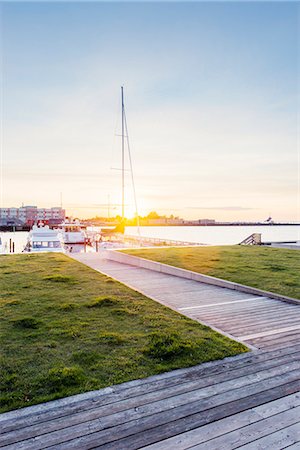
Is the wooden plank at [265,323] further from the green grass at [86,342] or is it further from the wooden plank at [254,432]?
the wooden plank at [254,432]

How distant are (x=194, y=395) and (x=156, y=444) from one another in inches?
37.4

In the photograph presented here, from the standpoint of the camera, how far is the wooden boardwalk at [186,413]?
3.01 metres

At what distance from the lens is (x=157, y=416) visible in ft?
11.1

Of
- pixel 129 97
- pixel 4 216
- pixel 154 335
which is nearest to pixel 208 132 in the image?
pixel 129 97

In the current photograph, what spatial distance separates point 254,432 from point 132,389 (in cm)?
150

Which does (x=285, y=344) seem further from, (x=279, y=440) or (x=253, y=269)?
(x=253, y=269)

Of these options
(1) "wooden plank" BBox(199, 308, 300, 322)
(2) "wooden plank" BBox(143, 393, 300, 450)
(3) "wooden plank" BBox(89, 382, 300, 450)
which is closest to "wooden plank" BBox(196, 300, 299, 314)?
(1) "wooden plank" BBox(199, 308, 300, 322)

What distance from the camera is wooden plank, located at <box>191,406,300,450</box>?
2965 mm

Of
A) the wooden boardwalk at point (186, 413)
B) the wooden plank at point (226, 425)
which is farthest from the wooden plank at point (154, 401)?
the wooden plank at point (226, 425)

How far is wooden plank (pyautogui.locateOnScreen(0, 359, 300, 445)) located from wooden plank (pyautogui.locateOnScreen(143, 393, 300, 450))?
1.48 ft

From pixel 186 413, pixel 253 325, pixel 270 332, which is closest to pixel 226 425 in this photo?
pixel 186 413

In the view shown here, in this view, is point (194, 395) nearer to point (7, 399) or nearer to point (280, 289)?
point (7, 399)

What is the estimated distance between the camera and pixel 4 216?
146 m

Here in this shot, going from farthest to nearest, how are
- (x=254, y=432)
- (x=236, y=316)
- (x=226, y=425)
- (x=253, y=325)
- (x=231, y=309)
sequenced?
1. (x=231, y=309)
2. (x=236, y=316)
3. (x=253, y=325)
4. (x=226, y=425)
5. (x=254, y=432)
